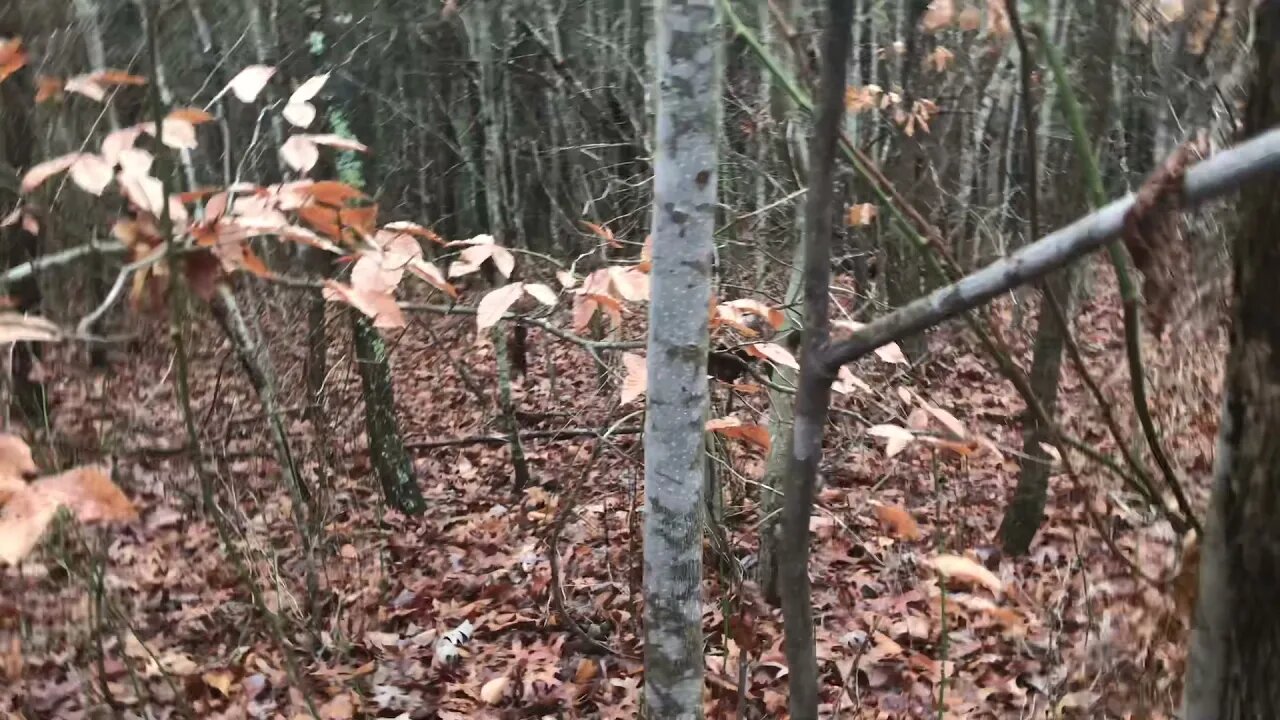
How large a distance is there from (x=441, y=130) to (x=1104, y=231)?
14501mm

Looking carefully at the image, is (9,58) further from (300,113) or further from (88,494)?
(88,494)

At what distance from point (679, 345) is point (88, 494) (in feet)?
3.83

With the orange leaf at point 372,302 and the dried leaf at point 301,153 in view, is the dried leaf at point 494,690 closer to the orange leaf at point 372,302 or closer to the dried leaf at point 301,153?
the orange leaf at point 372,302

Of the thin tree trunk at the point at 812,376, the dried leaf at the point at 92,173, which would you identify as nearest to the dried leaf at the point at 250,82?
the dried leaf at the point at 92,173

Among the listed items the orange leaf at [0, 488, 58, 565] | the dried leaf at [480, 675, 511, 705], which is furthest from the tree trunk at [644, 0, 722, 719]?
the dried leaf at [480, 675, 511, 705]

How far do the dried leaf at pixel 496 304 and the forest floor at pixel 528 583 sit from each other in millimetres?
995

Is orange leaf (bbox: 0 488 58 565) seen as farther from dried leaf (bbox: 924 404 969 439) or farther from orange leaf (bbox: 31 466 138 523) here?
dried leaf (bbox: 924 404 969 439)

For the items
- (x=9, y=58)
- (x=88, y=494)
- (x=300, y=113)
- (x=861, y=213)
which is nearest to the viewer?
(x=88, y=494)

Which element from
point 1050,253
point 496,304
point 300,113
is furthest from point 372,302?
point 1050,253

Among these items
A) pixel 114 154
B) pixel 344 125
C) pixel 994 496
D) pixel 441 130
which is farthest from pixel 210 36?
pixel 994 496

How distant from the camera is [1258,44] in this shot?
1.11 metres

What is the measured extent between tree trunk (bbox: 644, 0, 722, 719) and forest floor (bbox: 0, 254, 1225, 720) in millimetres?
535

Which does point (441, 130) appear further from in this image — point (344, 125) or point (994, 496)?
point (994, 496)

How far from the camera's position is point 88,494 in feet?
4.09
